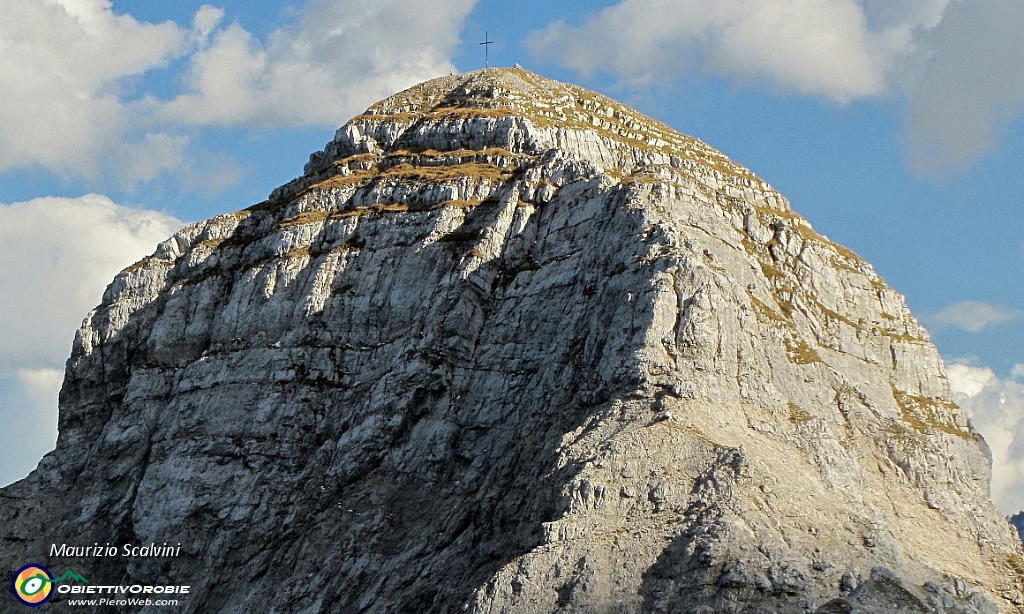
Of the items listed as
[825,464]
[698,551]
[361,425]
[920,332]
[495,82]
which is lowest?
[698,551]

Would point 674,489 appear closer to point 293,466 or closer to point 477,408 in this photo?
point 477,408

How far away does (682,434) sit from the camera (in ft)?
327

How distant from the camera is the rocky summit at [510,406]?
95.4m

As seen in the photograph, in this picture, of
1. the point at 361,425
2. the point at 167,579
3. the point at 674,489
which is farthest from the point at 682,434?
the point at 167,579

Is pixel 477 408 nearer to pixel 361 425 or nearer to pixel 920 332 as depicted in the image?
pixel 361 425

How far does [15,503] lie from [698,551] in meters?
75.9

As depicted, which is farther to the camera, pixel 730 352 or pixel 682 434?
pixel 730 352

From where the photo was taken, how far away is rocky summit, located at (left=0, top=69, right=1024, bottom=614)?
95375mm

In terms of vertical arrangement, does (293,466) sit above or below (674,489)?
above

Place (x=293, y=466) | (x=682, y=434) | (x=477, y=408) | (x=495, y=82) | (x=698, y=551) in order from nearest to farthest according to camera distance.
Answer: (x=698, y=551), (x=682, y=434), (x=477, y=408), (x=293, y=466), (x=495, y=82)

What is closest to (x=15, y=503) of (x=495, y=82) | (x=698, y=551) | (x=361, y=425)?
(x=361, y=425)

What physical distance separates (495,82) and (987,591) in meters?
79.8

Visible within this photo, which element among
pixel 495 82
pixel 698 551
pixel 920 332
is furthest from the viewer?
pixel 495 82

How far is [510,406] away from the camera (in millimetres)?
116875
